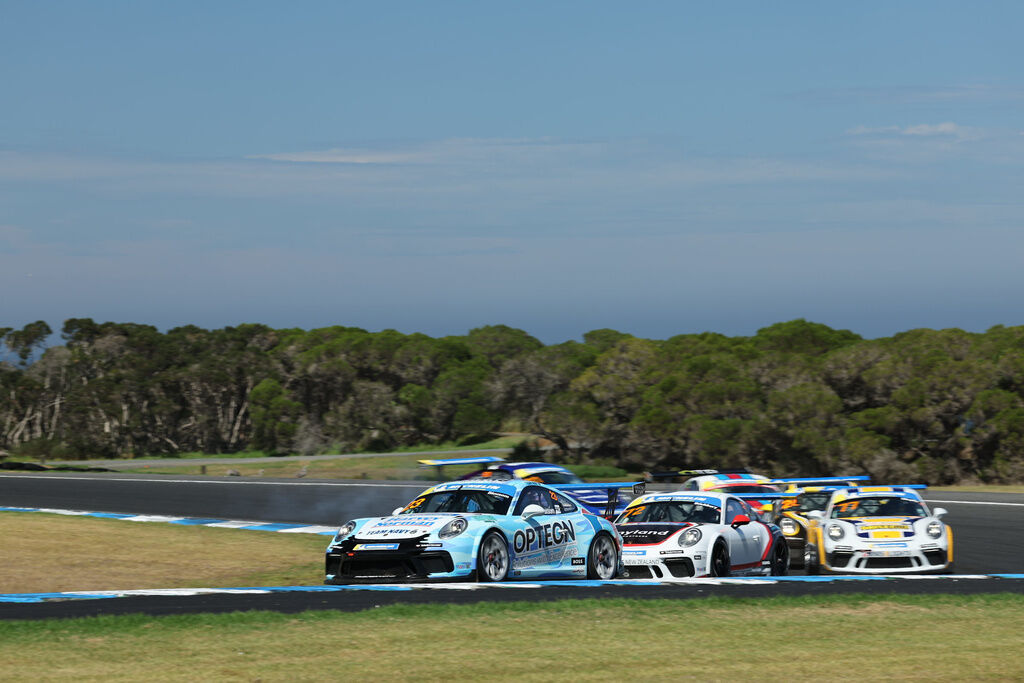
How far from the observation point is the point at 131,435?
67.5 meters

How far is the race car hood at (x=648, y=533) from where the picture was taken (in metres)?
15.0

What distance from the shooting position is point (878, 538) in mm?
16078

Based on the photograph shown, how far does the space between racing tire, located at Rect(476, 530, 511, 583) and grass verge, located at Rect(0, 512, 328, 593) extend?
364cm

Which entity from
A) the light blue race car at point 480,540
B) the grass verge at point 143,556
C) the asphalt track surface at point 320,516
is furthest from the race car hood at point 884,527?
the grass verge at point 143,556

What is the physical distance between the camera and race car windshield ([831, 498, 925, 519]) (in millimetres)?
16812

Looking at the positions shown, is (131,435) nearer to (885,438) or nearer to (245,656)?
(885,438)

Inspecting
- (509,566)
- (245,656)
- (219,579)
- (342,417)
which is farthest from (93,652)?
(342,417)

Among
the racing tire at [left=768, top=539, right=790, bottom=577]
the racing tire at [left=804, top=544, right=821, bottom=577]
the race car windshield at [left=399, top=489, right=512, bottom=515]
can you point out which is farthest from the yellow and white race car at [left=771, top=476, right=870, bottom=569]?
the race car windshield at [left=399, top=489, right=512, bottom=515]

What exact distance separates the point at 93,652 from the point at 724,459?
39790 mm

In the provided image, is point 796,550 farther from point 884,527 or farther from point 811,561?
point 884,527

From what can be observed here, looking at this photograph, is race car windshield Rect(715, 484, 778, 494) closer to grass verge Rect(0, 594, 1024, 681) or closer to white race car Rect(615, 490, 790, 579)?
white race car Rect(615, 490, 790, 579)

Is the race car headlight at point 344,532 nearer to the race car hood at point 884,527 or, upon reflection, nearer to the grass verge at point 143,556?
the grass verge at point 143,556

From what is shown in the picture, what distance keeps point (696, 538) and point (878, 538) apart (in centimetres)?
301

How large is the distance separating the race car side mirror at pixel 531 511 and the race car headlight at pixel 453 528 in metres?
0.96
